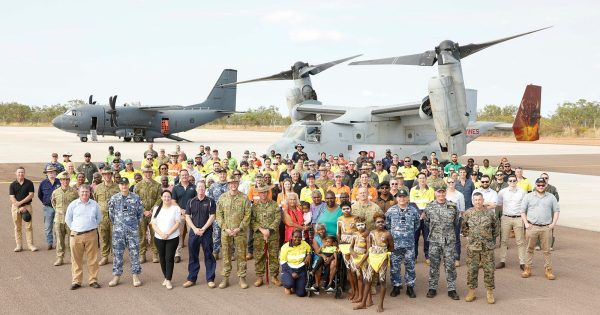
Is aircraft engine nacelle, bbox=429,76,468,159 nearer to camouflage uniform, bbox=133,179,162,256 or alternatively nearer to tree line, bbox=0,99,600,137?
camouflage uniform, bbox=133,179,162,256

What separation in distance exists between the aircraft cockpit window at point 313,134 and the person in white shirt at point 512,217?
1174 centimetres

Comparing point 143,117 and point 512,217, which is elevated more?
point 143,117

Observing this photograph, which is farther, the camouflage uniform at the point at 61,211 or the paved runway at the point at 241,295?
the camouflage uniform at the point at 61,211

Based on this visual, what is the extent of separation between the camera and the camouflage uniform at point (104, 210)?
30.9 ft

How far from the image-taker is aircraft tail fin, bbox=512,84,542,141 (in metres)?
21.8

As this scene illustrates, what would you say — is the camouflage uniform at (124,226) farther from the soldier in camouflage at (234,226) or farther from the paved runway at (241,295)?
the soldier in camouflage at (234,226)

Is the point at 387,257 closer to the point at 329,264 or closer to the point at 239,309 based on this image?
the point at 329,264

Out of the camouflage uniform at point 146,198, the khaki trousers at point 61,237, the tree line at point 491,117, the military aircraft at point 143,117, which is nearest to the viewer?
the khaki trousers at point 61,237

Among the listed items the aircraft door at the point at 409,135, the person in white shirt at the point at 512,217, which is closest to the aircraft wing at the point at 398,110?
the aircraft door at the point at 409,135

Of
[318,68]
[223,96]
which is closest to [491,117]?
[223,96]

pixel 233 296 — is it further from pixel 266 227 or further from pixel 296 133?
pixel 296 133

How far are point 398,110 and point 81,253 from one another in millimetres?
14915

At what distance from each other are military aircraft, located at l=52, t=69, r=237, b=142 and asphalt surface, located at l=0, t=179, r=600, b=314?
35.0 metres

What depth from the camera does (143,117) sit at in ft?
147
